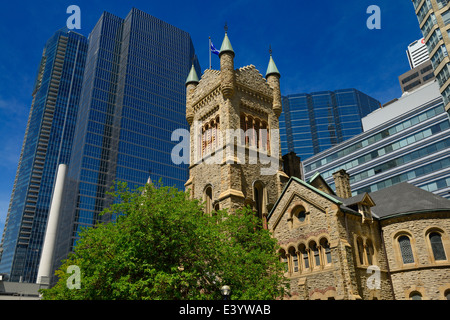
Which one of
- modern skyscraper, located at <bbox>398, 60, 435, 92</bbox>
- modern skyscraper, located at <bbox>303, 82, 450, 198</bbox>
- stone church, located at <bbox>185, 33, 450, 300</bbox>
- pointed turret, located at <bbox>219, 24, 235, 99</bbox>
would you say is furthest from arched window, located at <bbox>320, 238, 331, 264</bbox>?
modern skyscraper, located at <bbox>398, 60, 435, 92</bbox>

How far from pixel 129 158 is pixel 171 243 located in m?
129

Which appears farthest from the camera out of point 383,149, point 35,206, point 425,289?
point 35,206

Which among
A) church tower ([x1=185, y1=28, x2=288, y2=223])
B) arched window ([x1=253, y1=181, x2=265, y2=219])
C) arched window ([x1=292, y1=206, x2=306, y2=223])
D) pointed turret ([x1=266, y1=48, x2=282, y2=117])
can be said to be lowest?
arched window ([x1=292, y1=206, x2=306, y2=223])

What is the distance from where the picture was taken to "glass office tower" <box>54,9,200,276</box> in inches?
5448

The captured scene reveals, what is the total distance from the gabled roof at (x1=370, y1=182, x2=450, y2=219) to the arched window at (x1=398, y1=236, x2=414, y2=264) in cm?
196

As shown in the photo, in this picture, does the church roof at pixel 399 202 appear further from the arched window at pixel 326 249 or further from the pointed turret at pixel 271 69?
the pointed turret at pixel 271 69

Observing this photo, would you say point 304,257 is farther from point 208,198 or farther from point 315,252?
point 208,198

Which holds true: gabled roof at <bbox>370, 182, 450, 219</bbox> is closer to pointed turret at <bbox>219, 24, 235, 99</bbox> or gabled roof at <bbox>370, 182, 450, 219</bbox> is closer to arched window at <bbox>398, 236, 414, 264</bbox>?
arched window at <bbox>398, 236, 414, 264</bbox>

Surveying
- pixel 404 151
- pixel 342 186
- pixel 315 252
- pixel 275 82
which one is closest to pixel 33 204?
pixel 404 151

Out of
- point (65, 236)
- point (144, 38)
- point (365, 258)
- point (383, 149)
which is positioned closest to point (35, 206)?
point (65, 236)

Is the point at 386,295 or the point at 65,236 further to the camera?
the point at 65,236
